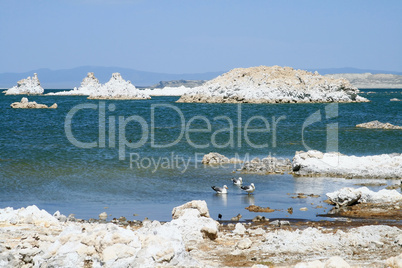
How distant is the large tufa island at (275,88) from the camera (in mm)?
80750

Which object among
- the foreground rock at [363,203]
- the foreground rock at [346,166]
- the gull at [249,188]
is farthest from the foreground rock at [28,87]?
the foreground rock at [363,203]

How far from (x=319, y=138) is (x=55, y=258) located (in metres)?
26.4

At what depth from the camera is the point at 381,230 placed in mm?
9938

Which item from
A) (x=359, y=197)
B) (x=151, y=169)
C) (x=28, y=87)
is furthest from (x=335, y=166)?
(x=28, y=87)

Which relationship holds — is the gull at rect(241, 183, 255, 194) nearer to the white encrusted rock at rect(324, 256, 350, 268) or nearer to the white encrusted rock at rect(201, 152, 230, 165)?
the white encrusted rock at rect(201, 152, 230, 165)

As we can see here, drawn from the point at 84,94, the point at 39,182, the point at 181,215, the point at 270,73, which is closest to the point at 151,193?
the point at 39,182

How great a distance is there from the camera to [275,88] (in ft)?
265

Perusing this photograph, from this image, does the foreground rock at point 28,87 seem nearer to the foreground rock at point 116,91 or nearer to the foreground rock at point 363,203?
the foreground rock at point 116,91

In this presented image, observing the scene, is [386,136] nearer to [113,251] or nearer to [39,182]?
[39,182]

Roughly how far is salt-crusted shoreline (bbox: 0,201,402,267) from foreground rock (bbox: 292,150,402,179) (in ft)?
26.7

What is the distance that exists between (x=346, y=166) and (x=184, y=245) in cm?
1165

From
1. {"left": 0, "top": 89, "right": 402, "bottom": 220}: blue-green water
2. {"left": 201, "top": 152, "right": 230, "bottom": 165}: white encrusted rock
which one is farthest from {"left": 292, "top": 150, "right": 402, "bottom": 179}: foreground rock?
{"left": 201, "top": 152, "right": 230, "bottom": 165}: white encrusted rock

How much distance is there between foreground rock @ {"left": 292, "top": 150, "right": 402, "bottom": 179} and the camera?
18.0 metres

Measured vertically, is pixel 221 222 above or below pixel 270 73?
below
